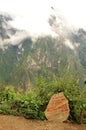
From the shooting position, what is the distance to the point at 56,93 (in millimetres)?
17531

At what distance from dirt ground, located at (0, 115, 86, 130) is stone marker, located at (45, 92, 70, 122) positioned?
512mm

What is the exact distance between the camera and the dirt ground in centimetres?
1468

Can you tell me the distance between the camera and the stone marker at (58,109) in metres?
16.5

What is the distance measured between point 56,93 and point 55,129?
2824 millimetres

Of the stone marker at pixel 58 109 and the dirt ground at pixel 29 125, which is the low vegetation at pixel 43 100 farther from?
the dirt ground at pixel 29 125

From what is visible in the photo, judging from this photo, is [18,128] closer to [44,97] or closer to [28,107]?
[28,107]

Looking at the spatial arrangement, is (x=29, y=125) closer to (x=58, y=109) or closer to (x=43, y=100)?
(x=58, y=109)

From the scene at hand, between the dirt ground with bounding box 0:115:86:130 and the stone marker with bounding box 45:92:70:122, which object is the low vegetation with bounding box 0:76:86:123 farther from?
the dirt ground with bounding box 0:115:86:130

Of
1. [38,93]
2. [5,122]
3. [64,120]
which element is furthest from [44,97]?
[5,122]

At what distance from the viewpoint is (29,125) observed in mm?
15172

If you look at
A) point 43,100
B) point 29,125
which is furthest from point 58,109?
point 29,125

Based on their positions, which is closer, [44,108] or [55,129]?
[55,129]

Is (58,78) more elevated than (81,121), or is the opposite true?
(58,78)

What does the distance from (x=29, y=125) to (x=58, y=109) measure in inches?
82.0
